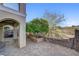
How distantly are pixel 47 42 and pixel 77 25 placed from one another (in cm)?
64

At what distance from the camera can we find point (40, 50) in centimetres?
278

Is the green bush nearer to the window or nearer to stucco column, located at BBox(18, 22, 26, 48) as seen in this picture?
stucco column, located at BBox(18, 22, 26, 48)

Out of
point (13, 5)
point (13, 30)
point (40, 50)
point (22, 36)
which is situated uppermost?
point (13, 5)

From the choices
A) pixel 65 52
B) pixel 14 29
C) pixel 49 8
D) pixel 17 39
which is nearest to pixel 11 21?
pixel 14 29

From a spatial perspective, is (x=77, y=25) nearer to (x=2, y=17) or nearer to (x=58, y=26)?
(x=58, y=26)

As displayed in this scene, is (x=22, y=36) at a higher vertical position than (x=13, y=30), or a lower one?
lower

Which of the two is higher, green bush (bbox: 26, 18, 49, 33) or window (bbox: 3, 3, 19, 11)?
window (bbox: 3, 3, 19, 11)

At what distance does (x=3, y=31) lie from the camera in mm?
2738

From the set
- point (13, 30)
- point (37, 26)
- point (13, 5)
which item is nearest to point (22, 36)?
point (13, 30)

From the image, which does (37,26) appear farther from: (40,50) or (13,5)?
(13,5)

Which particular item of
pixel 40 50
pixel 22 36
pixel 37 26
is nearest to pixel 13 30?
pixel 22 36

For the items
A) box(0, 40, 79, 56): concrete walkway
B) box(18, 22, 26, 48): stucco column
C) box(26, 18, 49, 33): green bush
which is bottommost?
box(0, 40, 79, 56): concrete walkway

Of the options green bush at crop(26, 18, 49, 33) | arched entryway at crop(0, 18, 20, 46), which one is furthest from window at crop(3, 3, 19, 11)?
green bush at crop(26, 18, 49, 33)

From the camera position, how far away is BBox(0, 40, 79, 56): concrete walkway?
2.76 meters
